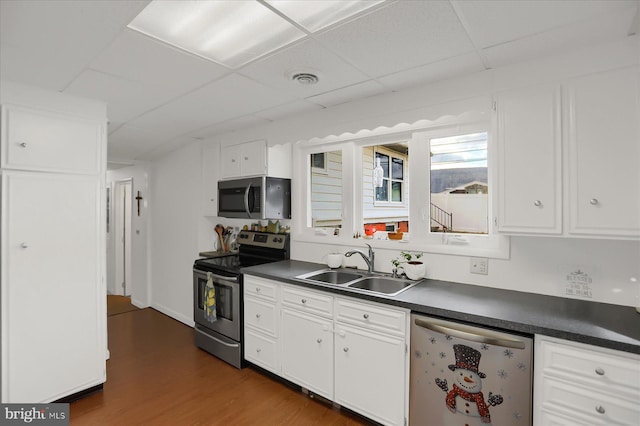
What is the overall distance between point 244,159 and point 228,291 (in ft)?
4.47

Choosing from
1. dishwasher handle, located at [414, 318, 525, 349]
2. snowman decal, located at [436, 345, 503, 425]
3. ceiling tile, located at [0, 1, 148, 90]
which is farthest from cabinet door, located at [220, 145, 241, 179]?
snowman decal, located at [436, 345, 503, 425]

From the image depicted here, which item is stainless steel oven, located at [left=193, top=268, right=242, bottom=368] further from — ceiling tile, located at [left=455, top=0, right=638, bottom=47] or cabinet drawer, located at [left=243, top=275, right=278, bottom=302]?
ceiling tile, located at [left=455, top=0, right=638, bottom=47]

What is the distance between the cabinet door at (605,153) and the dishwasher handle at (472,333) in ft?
2.24

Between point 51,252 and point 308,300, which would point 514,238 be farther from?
point 51,252

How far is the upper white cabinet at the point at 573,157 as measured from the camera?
1637 mm

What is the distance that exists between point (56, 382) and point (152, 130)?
2.36 metres

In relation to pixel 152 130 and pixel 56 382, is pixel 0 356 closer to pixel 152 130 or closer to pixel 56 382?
pixel 56 382

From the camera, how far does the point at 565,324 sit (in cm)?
160

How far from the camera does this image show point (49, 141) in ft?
7.75

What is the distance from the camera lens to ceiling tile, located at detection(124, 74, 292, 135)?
7.97ft

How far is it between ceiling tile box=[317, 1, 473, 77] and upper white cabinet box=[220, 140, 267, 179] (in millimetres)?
1547

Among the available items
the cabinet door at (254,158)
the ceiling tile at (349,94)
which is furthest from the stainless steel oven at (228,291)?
the ceiling tile at (349,94)

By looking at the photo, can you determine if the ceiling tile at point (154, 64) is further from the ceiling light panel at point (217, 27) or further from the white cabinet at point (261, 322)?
the white cabinet at point (261, 322)
